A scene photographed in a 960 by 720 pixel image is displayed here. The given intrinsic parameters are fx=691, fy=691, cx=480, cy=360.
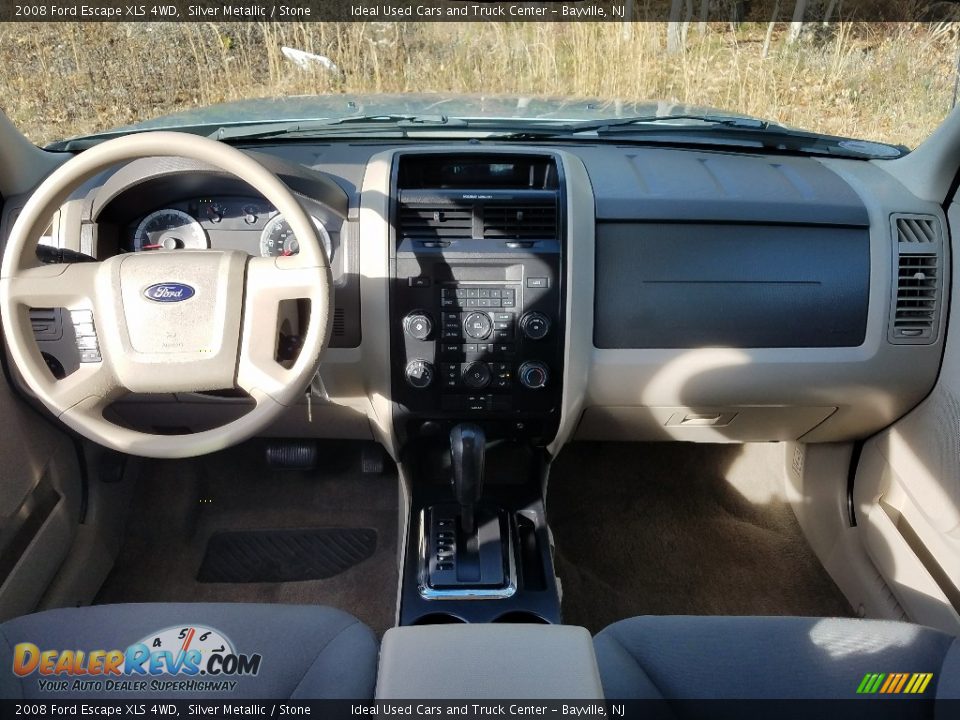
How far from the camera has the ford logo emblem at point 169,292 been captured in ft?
4.95

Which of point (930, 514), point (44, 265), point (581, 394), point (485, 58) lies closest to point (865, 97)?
point (485, 58)

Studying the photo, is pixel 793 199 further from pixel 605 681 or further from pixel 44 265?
pixel 44 265

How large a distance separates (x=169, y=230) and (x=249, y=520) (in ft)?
4.14

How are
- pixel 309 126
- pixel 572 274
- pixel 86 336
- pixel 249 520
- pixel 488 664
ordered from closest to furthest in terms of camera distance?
pixel 488 664
pixel 86 336
pixel 572 274
pixel 309 126
pixel 249 520

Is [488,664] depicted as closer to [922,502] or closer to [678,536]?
[922,502]

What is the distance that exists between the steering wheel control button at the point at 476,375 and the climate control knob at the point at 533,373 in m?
0.09

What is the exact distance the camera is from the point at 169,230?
189 centimetres

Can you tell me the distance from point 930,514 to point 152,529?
261cm

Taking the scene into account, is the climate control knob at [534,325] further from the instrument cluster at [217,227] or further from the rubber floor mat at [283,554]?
the rubber floor mat at [283,554]

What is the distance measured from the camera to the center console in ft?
6.00

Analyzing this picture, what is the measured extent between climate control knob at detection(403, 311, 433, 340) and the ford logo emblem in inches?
21.8

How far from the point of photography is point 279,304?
1.55 metres

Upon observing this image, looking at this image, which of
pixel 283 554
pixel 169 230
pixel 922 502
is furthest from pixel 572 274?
pixel 283 554

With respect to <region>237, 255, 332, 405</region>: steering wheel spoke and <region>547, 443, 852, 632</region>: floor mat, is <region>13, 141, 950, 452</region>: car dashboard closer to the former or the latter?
<region>237, 255, 332, 405</region>: steering wheel spoke
